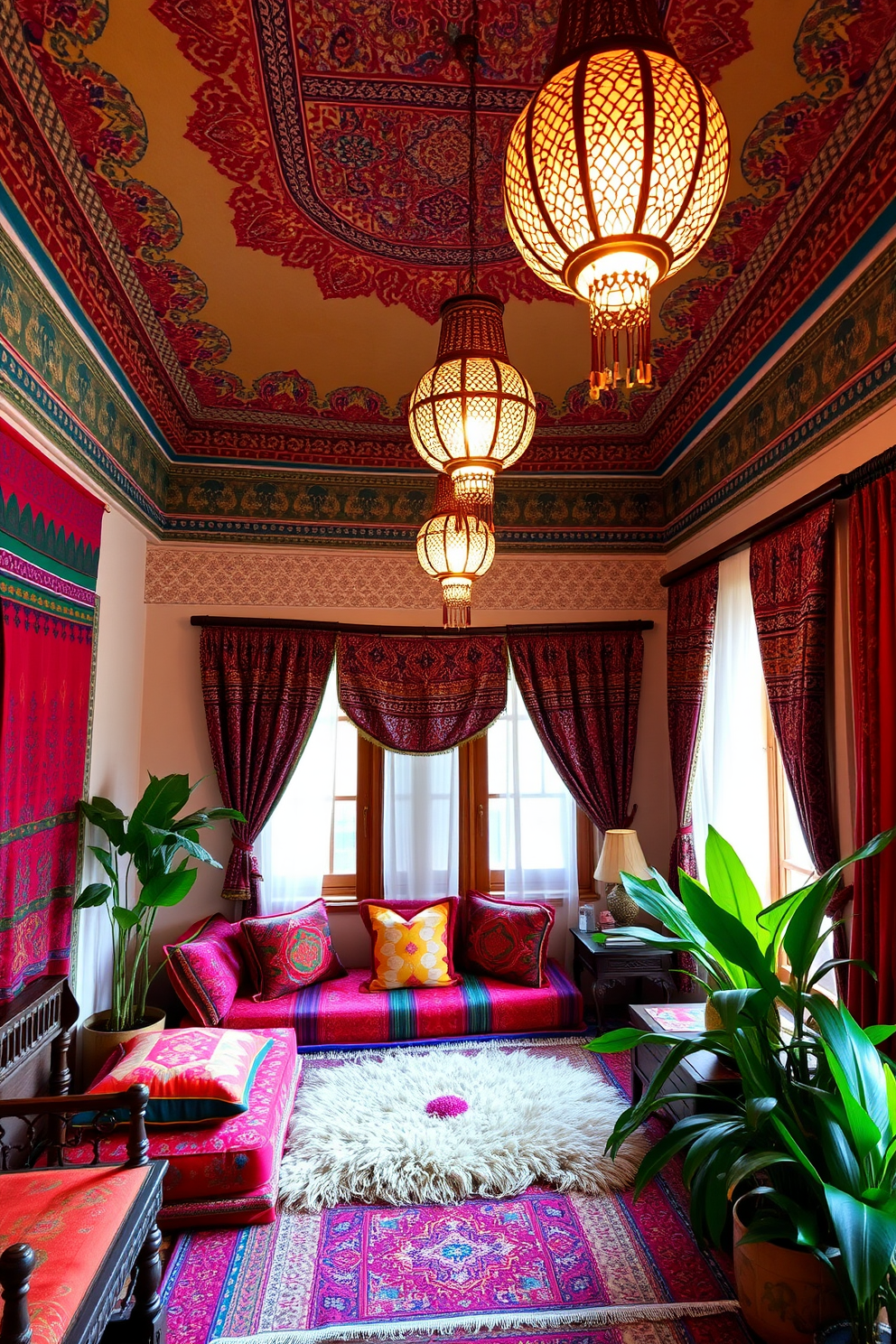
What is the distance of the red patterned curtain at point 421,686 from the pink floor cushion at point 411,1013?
4.75 feet

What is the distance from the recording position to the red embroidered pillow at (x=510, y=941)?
14.8 ft

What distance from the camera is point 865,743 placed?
2.62m

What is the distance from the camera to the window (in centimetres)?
491

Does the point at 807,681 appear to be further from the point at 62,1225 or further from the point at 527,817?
the point at 62,1225

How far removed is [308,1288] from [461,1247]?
525 mm

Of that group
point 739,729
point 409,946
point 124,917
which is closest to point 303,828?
point 409,946

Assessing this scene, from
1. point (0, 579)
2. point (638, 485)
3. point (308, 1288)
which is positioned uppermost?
point (638, 485)

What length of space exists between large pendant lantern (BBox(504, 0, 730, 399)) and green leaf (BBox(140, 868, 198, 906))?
332 centimetres

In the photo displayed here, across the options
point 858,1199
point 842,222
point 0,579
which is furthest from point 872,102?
point 0,579

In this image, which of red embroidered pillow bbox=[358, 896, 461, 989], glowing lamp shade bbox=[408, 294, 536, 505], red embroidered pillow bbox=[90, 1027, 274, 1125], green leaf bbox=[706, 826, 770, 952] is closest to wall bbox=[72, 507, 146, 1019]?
red embroidered pillow bbox=[90, 1027, 274, 1125]

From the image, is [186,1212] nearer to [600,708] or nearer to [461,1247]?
[461,1247]

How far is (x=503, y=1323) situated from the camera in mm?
2271

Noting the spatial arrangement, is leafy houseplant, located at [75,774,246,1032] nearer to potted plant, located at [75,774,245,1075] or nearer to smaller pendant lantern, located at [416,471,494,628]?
potted plant, located at [75,774,245,1075]

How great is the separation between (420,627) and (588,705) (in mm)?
1190
